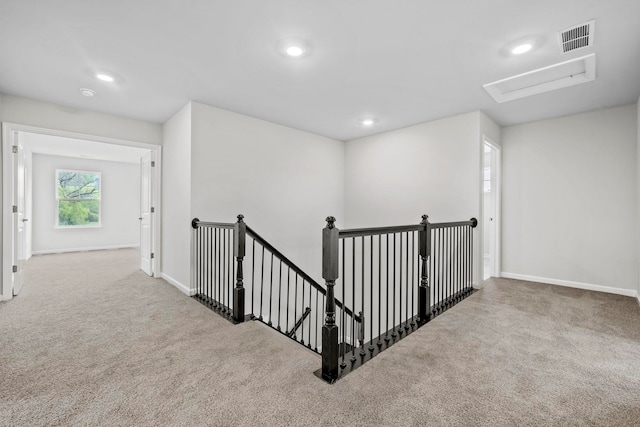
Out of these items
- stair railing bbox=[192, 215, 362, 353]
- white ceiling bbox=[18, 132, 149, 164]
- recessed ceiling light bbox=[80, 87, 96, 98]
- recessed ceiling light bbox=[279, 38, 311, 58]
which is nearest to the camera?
recessed ceiling light bbox=[279, 38, 311, 58]

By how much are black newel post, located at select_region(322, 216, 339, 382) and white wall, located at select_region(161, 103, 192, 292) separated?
7.69 ft

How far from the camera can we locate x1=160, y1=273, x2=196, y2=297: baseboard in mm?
3500

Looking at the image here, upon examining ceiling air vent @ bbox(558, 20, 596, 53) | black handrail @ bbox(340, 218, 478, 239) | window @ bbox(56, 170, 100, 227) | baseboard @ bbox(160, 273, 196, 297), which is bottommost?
baseboard @ bbox(160, 273, 196, 297)

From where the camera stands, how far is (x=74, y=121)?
369 cm

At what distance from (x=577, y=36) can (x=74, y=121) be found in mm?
5270

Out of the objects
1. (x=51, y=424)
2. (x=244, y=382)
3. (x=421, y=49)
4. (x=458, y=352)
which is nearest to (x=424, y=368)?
(x=458, y=352)

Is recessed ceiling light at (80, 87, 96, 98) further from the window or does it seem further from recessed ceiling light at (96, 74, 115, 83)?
the window

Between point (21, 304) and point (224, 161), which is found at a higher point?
point (224, 161)

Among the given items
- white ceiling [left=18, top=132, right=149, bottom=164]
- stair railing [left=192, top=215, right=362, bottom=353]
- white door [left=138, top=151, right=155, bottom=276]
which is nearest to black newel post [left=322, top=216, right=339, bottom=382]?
stair railing [left=192, top=215, right=362, bottom=353]

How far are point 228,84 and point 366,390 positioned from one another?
2998 millimetres

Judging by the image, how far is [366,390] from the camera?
5.43 feet

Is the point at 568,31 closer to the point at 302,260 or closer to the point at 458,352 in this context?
the point at 458,352

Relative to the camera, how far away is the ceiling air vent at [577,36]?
2.08 metres

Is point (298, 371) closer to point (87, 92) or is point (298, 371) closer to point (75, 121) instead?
point (87, 92)
